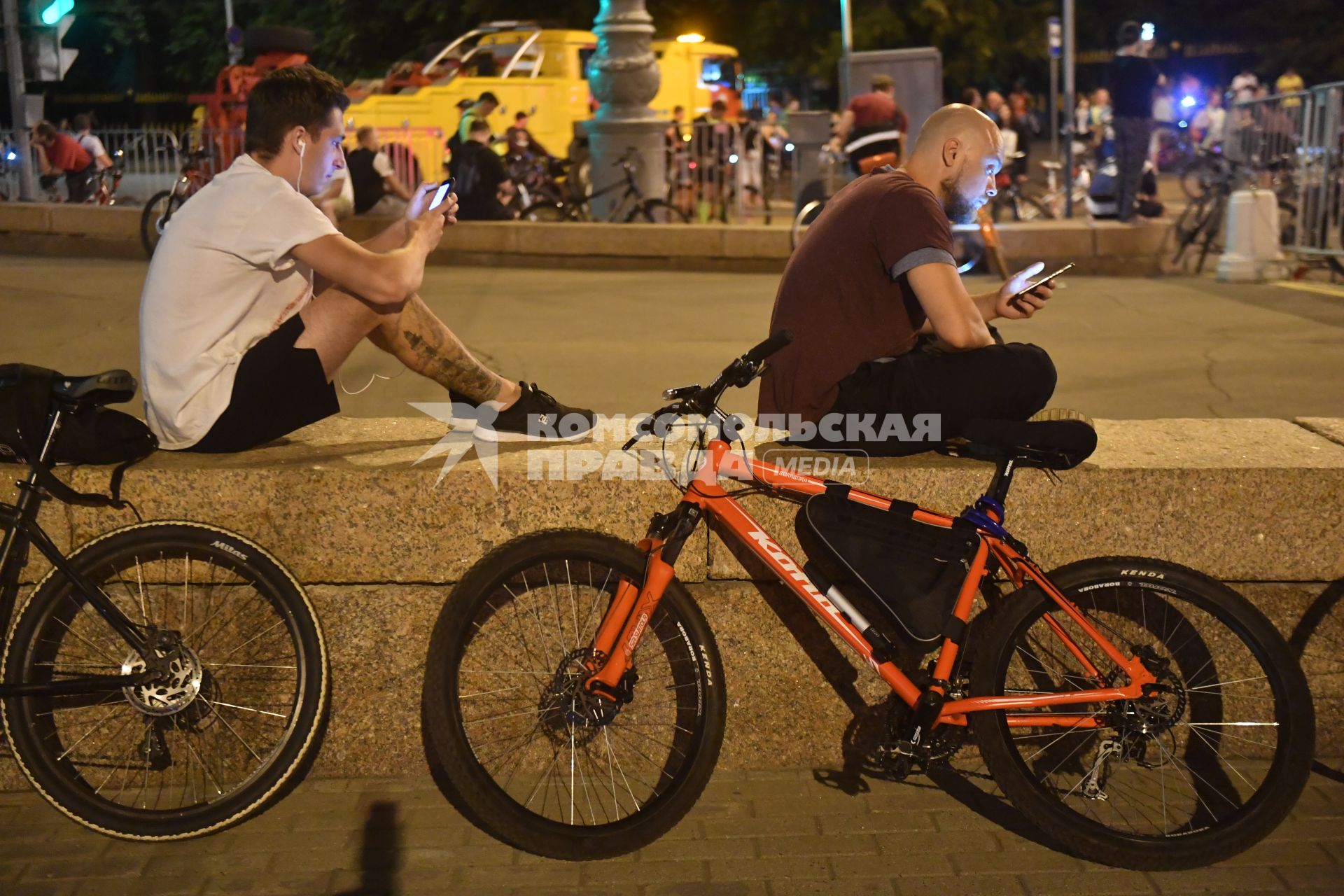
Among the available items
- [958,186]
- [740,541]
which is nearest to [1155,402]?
[958,186]

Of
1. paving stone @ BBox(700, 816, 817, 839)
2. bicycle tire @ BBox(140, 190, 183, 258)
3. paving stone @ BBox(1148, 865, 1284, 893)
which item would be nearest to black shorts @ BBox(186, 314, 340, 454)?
paving stone @ BBox(700, 816, 817, 839)

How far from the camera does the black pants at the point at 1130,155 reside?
15336 millimetres

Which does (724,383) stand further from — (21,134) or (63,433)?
(21,134)

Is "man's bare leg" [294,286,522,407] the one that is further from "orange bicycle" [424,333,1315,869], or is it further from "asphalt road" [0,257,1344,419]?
"asphalt road" [0,257,1344,419]

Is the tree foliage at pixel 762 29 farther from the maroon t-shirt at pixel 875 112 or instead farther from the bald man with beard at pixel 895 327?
the bald man with beard at pixel 895 327

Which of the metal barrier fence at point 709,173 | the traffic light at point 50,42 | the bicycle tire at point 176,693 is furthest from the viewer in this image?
the metal barrier fence at point 709,173

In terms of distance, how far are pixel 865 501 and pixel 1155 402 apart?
5039 mm

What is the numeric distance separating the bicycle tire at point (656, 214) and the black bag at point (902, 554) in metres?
12.0

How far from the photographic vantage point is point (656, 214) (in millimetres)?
15805

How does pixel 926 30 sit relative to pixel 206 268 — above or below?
above

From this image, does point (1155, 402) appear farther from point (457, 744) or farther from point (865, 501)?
point (457, 744)

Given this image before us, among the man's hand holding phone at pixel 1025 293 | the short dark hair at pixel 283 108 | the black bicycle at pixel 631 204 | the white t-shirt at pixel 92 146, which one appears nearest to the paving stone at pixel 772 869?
the man's hand holding phone at pixel 1025 293

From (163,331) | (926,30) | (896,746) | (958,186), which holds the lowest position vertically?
(896,746)

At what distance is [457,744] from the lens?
358cm
